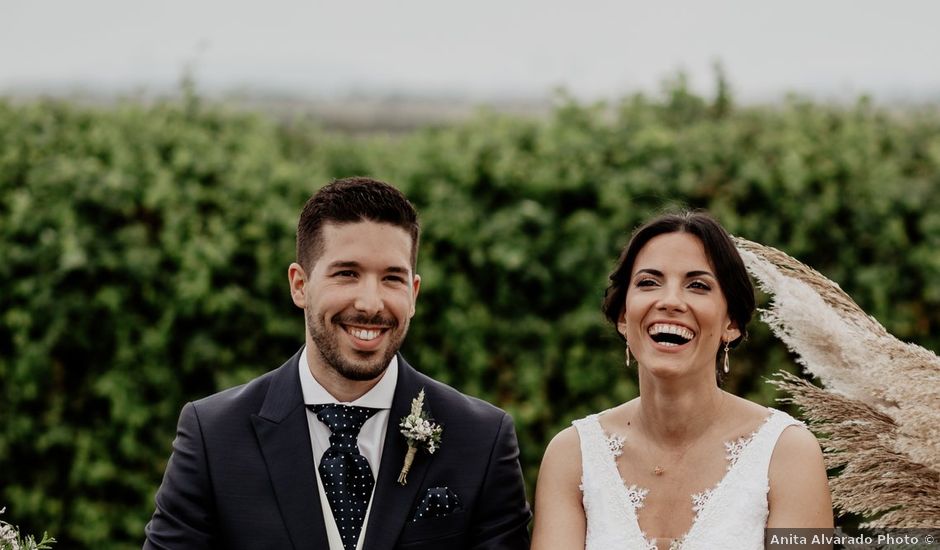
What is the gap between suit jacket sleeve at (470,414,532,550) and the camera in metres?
3.49

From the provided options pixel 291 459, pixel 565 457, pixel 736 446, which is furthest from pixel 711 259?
pixel 291 459

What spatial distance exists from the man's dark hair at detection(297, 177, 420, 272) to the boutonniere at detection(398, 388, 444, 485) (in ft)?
1.65

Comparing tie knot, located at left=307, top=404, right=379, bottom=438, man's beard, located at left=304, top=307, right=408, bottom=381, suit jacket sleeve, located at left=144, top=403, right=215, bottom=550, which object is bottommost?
suit jacket sleeve, located at left=144, top=403, right=215, bottom=550

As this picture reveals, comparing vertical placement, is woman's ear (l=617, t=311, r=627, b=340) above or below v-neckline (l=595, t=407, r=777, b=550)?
above

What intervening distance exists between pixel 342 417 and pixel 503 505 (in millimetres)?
604

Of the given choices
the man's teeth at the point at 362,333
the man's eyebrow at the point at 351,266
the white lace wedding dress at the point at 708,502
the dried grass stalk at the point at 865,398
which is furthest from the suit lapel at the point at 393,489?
the dried grass stalk at the point at 865,398

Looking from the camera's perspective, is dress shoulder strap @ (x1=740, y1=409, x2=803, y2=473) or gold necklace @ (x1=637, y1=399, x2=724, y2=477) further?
gold necklace @ (x1=637, y1=399, x2=724, y2=477)

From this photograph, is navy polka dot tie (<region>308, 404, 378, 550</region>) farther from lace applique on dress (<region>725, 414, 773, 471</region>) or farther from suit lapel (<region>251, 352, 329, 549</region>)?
lace applique on dress (<region>725, 414, 773, 471</region>)

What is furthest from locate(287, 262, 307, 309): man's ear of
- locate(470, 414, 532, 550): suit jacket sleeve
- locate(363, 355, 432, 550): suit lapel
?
locate(470, 414, 532, 550): suit jacket sleeve

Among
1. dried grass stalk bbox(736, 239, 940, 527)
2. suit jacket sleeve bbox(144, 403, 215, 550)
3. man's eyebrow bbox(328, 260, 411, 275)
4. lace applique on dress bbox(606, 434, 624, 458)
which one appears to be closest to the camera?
dried grass stalk bbox(736, 239, 940, 527)

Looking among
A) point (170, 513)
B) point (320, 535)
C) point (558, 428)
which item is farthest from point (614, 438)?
point (558, 428)

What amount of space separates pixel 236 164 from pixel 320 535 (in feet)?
9.41

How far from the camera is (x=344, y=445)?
11.5ft

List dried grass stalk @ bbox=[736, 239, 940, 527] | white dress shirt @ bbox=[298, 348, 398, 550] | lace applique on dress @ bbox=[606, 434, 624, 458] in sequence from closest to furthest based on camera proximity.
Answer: dried grass stalk @ bbox=[736, 239, 940, 527] < white dress shirt @ bbox=[298, 348, 398, 550] < lace applique on dress @ bbox=[606, 434, 624, 458]
